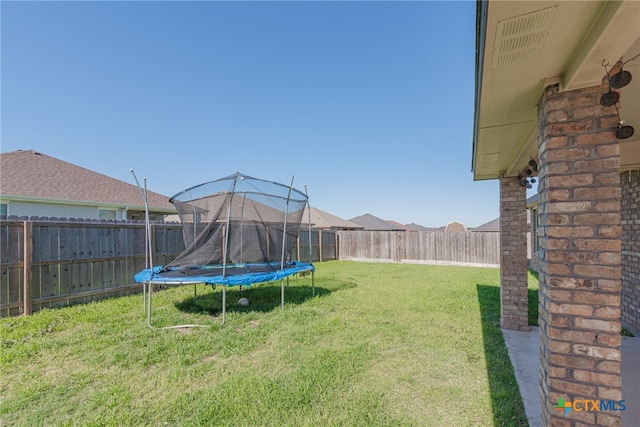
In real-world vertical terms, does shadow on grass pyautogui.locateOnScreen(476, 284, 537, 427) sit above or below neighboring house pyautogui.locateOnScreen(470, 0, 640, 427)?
below

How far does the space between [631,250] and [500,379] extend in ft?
10.8

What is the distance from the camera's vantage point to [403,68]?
852 centimetres

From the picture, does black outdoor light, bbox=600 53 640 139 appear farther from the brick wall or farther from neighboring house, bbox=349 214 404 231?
neighboring house, bbox=349 214 404 231

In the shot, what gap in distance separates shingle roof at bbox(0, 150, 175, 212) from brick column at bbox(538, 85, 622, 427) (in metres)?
11.5

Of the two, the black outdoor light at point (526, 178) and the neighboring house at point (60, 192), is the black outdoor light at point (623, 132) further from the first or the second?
the neighboring house at point (60, 192)

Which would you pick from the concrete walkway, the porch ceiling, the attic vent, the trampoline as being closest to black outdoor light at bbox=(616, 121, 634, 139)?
the porch ceiling

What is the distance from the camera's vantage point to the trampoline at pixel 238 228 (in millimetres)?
5414

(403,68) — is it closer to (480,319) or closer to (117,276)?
(480,319)

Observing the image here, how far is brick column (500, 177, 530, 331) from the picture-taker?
14.1 feet

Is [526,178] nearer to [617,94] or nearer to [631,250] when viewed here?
[631,250]

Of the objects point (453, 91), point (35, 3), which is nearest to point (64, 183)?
point (35, 3)

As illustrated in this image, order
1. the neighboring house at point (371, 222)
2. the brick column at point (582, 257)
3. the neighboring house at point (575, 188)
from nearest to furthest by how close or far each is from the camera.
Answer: the neighboring house at point (575, 188) < the brick column at point (582, 257) < the neighboring house at point (371, 222)

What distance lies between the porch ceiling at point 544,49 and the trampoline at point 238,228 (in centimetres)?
406

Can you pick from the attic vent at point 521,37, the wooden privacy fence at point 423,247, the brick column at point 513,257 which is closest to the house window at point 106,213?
the wooden privacy fence at point 423,247
